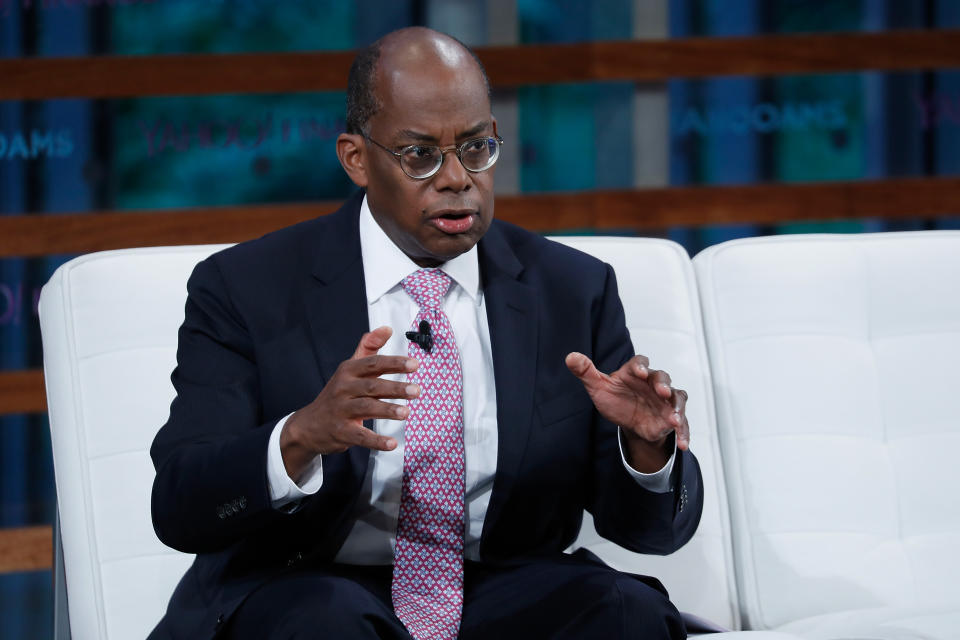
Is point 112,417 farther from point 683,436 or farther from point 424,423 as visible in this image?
point 683,436

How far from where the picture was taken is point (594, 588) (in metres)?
1.30

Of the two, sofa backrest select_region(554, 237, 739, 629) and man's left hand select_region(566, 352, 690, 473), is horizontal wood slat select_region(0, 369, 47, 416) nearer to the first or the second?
sofa backrest select_region(554, 237, 739, 629)

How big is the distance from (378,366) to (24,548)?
1895 millimetres

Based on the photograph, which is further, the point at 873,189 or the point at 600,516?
the point at 873,189

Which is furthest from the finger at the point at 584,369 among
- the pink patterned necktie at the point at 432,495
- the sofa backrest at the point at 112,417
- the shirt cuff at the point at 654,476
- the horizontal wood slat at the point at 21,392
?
the horizontal wood slat at the point at 21,392

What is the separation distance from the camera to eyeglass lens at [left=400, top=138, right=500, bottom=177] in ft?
4.78

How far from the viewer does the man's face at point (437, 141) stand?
1.45m

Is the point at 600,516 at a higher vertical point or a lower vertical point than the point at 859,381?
lower

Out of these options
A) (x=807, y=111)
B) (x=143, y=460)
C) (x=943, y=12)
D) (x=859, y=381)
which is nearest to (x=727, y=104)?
(x=807, y=111)

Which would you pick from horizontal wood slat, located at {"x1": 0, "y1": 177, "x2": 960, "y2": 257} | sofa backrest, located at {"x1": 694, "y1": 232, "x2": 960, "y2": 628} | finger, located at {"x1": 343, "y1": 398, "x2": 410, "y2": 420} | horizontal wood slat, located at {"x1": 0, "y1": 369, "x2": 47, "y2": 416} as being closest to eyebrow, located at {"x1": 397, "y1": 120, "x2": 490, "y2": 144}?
finger, located at {"x1": 343, "y1": 398, "x2": 410, "y2": 420}

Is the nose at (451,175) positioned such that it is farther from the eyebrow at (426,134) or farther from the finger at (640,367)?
the finger at (640,367)

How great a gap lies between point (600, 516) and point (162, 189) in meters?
1.89

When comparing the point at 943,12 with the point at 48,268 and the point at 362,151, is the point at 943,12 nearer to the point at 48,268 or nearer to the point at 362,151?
the point at 362,151

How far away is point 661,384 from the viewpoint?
1263 mm
